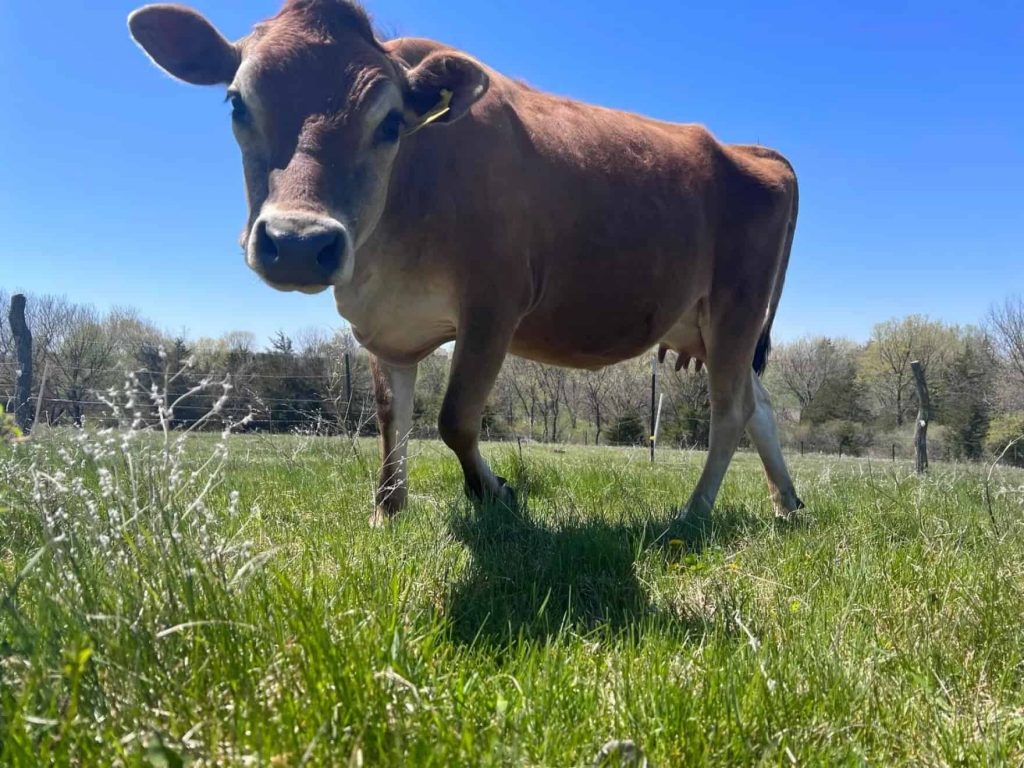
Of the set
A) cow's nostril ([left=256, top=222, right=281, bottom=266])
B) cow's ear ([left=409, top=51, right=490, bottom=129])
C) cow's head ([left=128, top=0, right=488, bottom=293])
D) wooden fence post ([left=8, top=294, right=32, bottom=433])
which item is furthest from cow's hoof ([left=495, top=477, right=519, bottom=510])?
wooden fence post ([left=8, top=294, right=32, bottom=433])

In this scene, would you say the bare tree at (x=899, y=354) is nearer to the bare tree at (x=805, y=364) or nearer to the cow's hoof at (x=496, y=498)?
the bare tree at (x=805, y=364)

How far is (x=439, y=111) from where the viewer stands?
3.45m

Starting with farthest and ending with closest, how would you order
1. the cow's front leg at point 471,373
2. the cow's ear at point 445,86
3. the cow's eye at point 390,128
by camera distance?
1. the cow's front leg at point 471,373
2. the cow's ear at point 445,86
3. the cow's eye at point 390,128

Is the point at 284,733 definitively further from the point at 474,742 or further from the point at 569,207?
the point at 569,207

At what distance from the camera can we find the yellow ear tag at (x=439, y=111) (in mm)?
3416

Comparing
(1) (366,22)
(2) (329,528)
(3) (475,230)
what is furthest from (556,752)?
(1) (366,22)

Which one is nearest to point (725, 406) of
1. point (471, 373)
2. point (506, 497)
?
point (506, 497)

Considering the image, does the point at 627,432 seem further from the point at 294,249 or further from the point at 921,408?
the point at 294,249

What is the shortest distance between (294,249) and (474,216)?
4.63 feet

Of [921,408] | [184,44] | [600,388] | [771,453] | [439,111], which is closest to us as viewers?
[439,111]

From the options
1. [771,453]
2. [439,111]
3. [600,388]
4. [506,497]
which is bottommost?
[506,497]

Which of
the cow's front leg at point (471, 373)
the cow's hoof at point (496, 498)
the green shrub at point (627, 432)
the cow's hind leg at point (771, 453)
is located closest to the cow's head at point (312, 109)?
the cow's front leg at point (471, 373)

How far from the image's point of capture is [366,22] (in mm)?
3404

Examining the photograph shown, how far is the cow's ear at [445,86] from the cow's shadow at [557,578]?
1984mm
